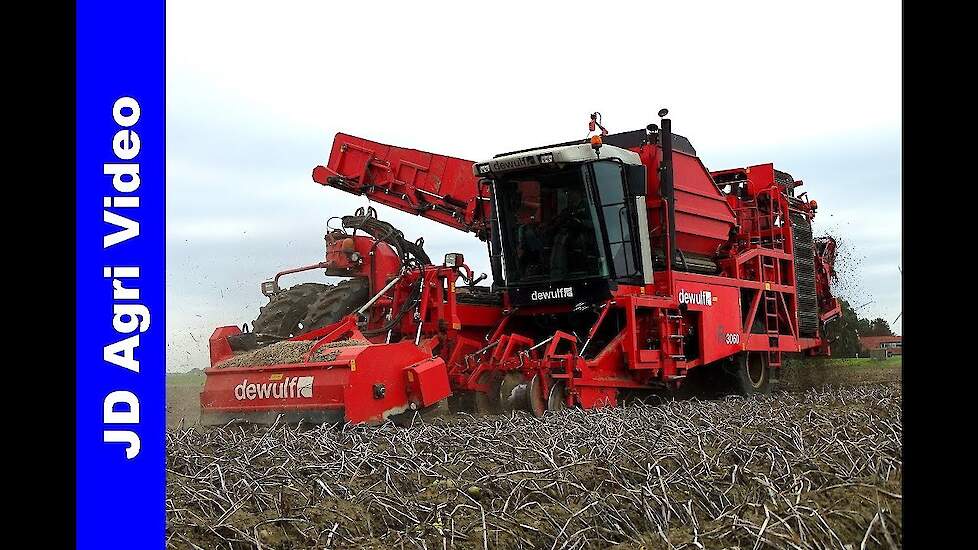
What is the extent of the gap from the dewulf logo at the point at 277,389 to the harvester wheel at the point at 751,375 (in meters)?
6.13

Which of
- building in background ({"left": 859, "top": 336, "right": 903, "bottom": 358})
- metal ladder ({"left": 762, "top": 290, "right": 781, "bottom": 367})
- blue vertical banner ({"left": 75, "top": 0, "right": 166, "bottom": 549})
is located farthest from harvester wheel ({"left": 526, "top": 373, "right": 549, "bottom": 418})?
building in background ({"left": 859, "top": 336, "right": 903, "bottom": 358})

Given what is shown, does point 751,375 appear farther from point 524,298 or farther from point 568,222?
point 568,222

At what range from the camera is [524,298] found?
11.1 metres

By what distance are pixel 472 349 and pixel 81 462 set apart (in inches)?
307

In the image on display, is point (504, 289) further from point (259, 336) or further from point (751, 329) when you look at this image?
point (751, 329)

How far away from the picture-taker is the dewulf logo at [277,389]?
890 centimetres

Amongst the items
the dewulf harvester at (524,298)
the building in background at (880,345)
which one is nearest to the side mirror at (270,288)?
Result: the dewulf harvester at (524,298)

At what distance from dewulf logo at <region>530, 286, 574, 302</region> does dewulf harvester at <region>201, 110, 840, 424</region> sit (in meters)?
0.01

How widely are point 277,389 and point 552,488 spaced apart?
467 cm

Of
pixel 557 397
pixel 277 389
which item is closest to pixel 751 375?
pixel 557 397

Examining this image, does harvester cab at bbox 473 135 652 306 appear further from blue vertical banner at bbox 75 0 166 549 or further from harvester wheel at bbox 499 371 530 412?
blue vertical banner at bbox 75 0 166 549

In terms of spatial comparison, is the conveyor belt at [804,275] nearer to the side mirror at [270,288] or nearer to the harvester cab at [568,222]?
the harvester cab at [568,222]

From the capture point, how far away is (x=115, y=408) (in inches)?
130


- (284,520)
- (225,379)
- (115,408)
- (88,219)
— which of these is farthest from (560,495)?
(225,379)
